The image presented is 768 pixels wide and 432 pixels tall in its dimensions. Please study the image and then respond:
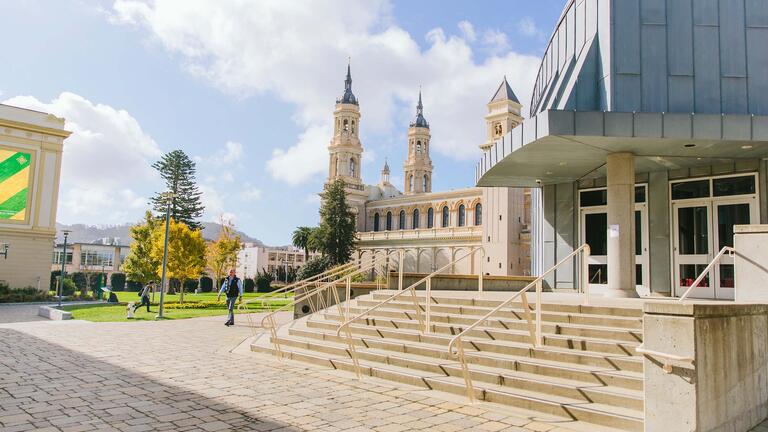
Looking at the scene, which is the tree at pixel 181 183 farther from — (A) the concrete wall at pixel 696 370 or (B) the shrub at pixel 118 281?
(A) the concrete wall at pixel 696 370

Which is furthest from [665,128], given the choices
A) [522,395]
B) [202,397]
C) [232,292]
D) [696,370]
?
[232,292]

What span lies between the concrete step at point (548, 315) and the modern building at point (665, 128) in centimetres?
356

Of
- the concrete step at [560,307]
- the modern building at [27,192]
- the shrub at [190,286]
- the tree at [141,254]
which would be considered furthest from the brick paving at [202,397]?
the shrub at [190,286]

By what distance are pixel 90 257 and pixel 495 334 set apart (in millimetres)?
78631

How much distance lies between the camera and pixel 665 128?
10.2m

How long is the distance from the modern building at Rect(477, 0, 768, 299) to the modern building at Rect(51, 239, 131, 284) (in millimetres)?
70078

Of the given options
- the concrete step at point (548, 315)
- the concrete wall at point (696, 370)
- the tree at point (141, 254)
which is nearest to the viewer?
the concrete wall at point (696, 370)

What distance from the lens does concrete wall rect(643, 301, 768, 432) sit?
466 centimetres

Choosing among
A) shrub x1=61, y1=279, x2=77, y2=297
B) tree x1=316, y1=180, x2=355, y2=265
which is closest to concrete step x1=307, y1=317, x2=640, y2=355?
shrub x1=61, y1=279, x2=77, y2=297

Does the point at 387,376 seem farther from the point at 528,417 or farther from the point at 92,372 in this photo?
the point at 92,372

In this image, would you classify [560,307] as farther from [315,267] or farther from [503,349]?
[315,267]

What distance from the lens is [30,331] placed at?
14.4 m

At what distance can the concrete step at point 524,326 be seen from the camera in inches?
291

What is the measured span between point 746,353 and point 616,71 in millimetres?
7243
